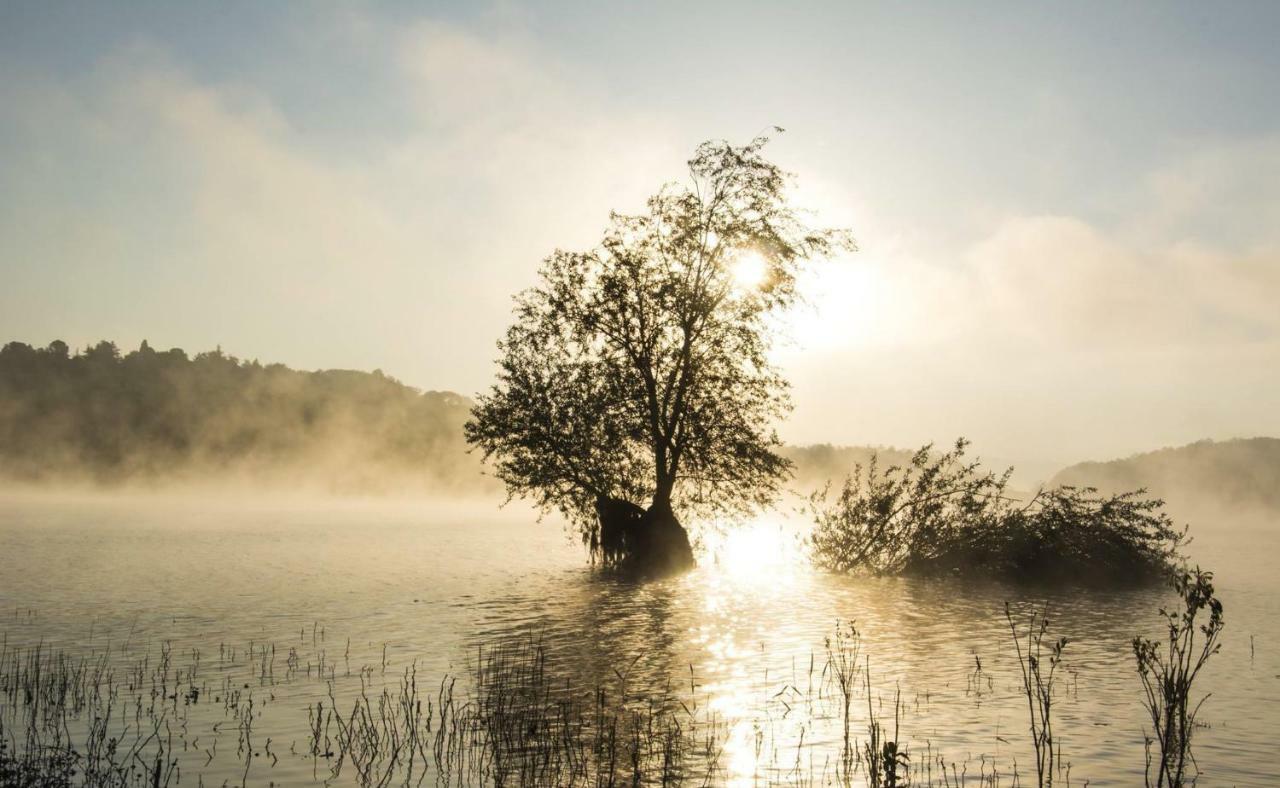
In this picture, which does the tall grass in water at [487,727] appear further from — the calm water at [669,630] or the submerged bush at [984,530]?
the submerged bush at [984,530]

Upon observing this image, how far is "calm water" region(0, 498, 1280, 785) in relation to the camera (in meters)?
14.4

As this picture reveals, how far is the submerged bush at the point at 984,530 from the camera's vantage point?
39.3m

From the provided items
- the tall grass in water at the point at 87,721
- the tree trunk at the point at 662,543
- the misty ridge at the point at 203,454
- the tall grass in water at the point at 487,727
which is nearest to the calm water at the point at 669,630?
the tall grass in water at the point at 487,727

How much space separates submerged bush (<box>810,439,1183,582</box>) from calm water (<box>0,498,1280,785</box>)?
98.2 inches

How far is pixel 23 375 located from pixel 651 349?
622ft

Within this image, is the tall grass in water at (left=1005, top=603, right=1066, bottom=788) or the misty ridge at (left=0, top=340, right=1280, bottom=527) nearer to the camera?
the tall grass in water at (left=1005, top=603, right=1066, bottom=788)

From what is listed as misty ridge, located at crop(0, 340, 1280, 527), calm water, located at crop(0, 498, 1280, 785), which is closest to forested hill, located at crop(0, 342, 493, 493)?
misty ridge, located at crop(0, 340, 1280, 527)

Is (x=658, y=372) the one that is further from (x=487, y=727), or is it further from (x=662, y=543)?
(x=487, y=727)

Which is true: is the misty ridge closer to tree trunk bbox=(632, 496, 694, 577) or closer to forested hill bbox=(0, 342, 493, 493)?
forested hill bbox=(0, 342, 493, 493)

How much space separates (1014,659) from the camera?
21.5 meters

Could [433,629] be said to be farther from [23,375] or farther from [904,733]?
[23,375]

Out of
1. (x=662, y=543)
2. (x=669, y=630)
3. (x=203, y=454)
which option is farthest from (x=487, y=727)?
(x=203, y=454)

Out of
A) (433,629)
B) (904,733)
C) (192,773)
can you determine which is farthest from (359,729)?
(433,629)

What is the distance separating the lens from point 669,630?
85.5ft
